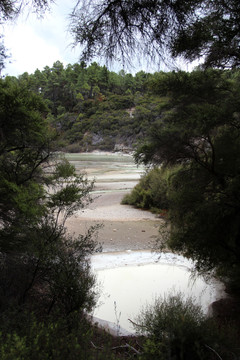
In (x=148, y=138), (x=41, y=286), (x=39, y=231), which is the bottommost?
(x=41, y=286)

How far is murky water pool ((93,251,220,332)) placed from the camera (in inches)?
214

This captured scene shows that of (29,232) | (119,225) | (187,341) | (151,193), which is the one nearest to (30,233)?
(29,232)

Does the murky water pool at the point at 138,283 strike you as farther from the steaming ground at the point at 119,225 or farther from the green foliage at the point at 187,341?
the green foliage at the point at 187,341

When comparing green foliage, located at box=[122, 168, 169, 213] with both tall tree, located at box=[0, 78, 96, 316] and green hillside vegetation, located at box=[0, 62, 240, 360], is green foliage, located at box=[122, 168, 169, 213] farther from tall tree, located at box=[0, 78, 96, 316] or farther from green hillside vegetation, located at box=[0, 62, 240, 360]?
tall tree, located at box=[0, 78, 96, 316]

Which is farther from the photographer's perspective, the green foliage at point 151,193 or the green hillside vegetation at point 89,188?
the green foliage at point 151,193

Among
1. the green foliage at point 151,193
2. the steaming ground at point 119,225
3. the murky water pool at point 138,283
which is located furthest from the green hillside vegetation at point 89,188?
the green foliage at point 151,193

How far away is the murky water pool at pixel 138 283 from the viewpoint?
5.44m

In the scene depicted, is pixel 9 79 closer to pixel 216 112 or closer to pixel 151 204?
pixel 216 112

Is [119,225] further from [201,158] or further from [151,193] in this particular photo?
[201,158]

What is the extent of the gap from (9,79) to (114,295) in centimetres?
479

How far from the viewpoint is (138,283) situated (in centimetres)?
651

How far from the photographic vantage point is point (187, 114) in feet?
16.1

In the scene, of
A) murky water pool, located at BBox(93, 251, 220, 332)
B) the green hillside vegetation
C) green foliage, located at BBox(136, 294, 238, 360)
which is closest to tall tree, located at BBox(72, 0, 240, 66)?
the green hillside vegetation

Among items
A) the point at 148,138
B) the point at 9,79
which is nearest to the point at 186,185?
the point at 148,138
